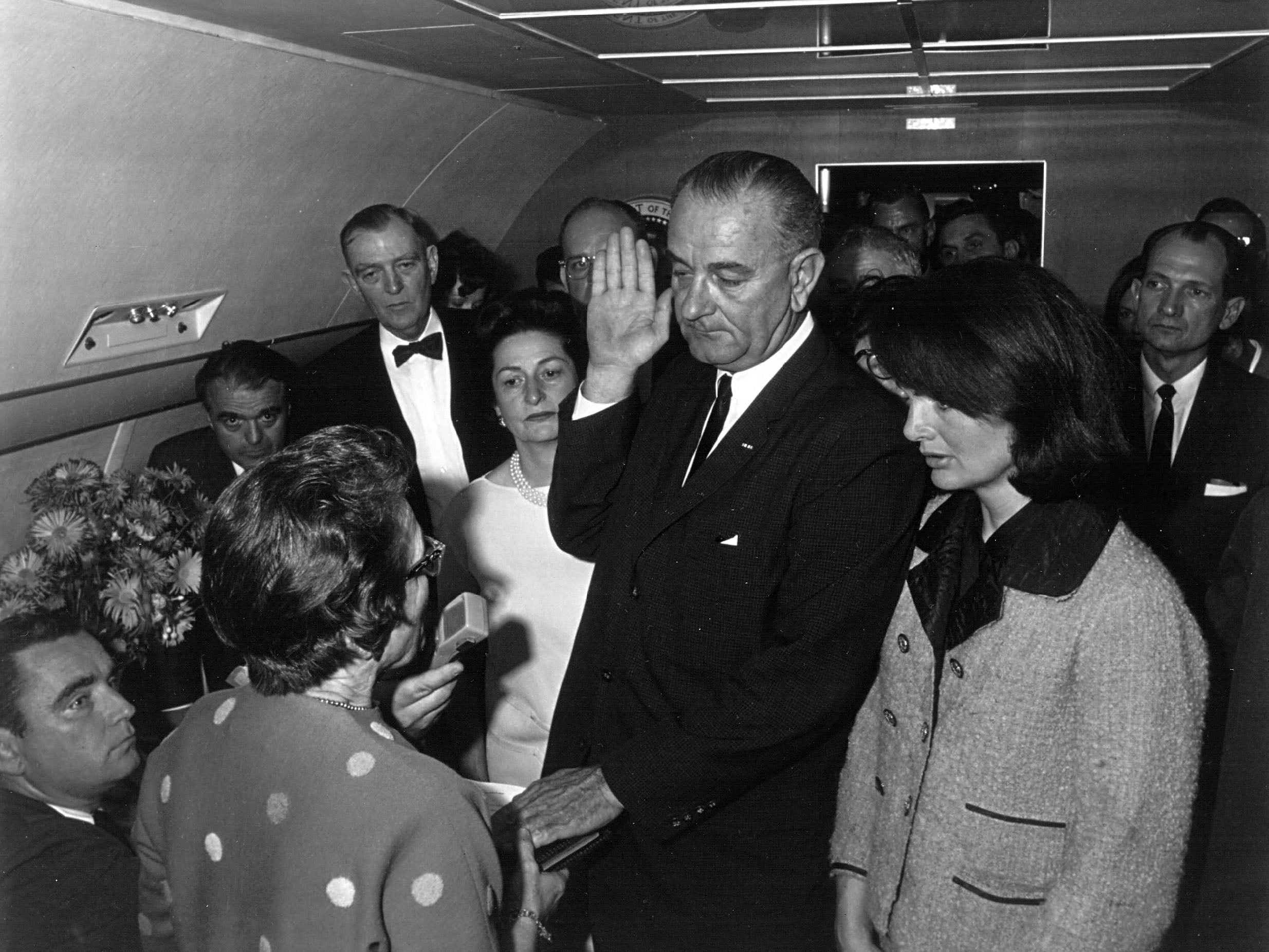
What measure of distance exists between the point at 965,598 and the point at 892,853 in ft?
1.57

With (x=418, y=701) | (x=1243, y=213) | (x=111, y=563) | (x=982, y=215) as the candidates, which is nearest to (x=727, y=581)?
(x=418, y=701)

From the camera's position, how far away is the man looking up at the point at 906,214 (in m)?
4.09

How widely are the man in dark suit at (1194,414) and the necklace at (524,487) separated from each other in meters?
1.75

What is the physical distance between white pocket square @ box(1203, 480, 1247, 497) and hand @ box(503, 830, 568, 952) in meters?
2.40

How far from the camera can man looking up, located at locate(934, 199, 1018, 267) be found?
4.09m

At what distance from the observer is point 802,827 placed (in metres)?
2.00

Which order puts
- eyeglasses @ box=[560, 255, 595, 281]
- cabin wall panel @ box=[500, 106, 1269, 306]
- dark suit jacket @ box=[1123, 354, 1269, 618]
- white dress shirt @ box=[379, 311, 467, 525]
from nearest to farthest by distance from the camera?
dark suit jacket @ box=[1123, 354, 1269, 618] → white dress shirt @ box=[379, 311, 467, 525] → eyeglasses @ box=[560, 255, 595, 281] → cabin wall panel @ box=[500, 106, 1269, 306]

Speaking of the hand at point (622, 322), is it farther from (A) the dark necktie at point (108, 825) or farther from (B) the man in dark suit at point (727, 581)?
(A) the dark necktie at point (108, 825)

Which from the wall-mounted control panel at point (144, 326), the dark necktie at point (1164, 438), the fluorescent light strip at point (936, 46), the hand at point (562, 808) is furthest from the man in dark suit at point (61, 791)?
the dark necktie at point (1164, 438)

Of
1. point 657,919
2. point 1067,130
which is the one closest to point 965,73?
point 1067,130

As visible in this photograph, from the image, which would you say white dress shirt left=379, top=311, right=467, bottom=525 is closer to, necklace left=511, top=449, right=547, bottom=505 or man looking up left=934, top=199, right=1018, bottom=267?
necklace left=511, top=449, right=547, bottom=505

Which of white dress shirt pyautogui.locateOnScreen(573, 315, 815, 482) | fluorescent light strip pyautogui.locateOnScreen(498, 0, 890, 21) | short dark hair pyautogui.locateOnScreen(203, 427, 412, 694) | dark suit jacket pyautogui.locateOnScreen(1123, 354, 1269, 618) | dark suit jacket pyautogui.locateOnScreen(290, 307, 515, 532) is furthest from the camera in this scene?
dark suit jacket pyautogui.locateOnScreen(290, 307, 515, 532)

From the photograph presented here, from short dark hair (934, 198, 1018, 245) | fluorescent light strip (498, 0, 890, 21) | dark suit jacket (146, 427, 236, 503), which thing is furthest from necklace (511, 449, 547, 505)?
short dark hair (934, 198, 1018, 245)

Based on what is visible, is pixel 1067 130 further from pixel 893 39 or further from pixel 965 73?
pixel 893 39
